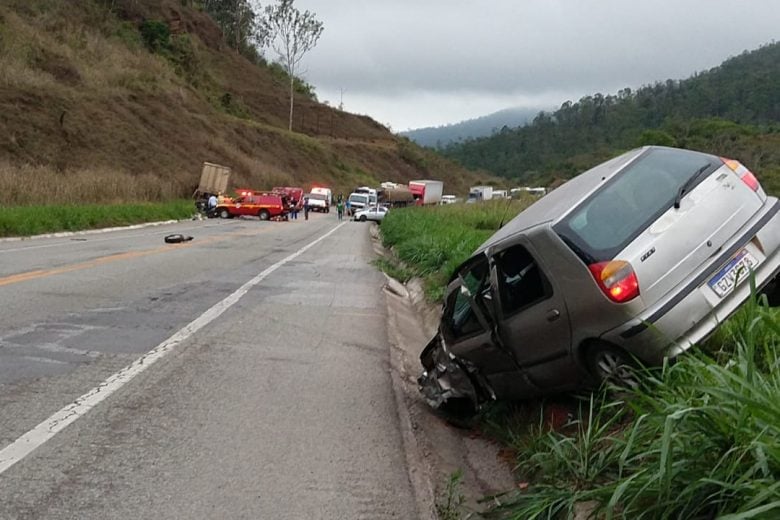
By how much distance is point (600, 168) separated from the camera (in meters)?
5.89

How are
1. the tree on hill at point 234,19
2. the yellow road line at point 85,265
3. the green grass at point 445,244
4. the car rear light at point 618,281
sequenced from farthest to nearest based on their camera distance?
the tree on hill at point 234,19
the green grass at point 445,244
the yellow road line at point 85,265
the car rear light at point 618,281

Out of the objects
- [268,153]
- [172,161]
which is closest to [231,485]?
[172,161]

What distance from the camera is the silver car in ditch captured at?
4.50m

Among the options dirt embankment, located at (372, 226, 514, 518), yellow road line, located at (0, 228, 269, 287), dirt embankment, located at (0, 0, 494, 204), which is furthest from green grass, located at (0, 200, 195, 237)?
dirt embankment, located at (372, 226, 514, 518)

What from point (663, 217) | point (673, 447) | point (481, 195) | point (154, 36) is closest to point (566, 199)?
point (663, 217)

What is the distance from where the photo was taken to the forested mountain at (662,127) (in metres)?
19.3

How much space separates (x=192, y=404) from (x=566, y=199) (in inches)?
125

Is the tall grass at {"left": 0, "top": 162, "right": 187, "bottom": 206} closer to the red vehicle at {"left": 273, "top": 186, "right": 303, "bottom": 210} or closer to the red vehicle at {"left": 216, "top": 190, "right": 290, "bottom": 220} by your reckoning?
the red vehicle at {"left": 216, "top": 190, "right": 290, "bottom": 220}

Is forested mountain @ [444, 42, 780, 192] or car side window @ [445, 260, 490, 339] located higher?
forested mountain @ [444, 42, 780, 192]

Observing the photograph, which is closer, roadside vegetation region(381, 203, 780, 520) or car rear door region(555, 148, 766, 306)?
roadside vegetation region(381, 203, 780, 520)

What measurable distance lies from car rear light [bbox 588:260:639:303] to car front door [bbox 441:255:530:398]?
1.04m

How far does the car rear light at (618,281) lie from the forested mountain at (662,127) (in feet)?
28.4

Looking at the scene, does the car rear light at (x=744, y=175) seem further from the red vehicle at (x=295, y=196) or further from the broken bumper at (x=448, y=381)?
the red vehicle at (x=295, y=196)

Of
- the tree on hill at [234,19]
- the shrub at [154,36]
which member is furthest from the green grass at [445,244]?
the tree on hill at [234,19]
